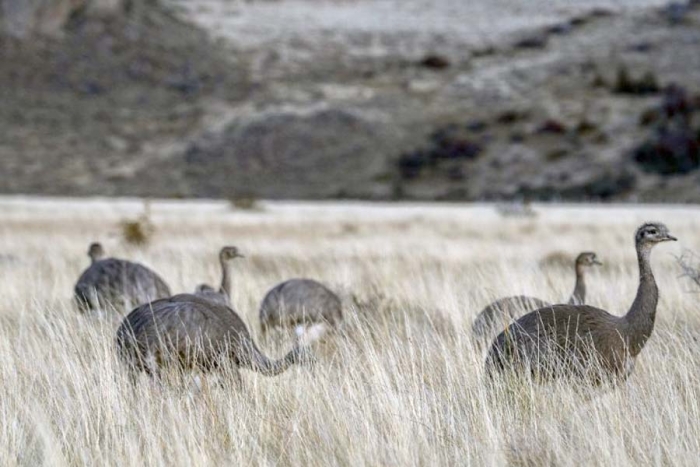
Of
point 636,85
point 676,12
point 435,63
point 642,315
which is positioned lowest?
point 642,315

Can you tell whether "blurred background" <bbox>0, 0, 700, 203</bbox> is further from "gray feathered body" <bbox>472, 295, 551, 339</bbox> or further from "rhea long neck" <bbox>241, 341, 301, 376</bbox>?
"rhea long neck" <bbox>241, 341, 301, 376</bbox>

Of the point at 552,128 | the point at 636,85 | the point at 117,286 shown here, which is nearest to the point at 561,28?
the point at 636,85

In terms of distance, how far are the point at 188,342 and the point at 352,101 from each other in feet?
166

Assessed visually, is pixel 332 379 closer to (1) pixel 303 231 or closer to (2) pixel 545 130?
(1) pixel 303 231

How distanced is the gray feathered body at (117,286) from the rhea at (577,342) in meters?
4.09

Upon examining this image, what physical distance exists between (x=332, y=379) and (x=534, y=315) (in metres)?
1.19

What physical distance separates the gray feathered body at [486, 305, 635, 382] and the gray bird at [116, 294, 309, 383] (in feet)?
3.60

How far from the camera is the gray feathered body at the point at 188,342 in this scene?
568 centimetres

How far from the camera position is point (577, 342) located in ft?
18.3

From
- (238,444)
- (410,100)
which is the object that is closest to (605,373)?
(238,444)

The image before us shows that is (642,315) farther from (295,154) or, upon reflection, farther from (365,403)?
(295,154)

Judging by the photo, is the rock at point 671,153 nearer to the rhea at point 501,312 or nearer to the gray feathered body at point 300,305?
the gray feathered body at point 300,305

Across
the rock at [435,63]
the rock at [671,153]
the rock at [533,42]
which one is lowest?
the rock at [671,153]

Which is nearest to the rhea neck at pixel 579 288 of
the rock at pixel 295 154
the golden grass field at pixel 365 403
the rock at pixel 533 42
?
the golden grass field at pixel 365 403
